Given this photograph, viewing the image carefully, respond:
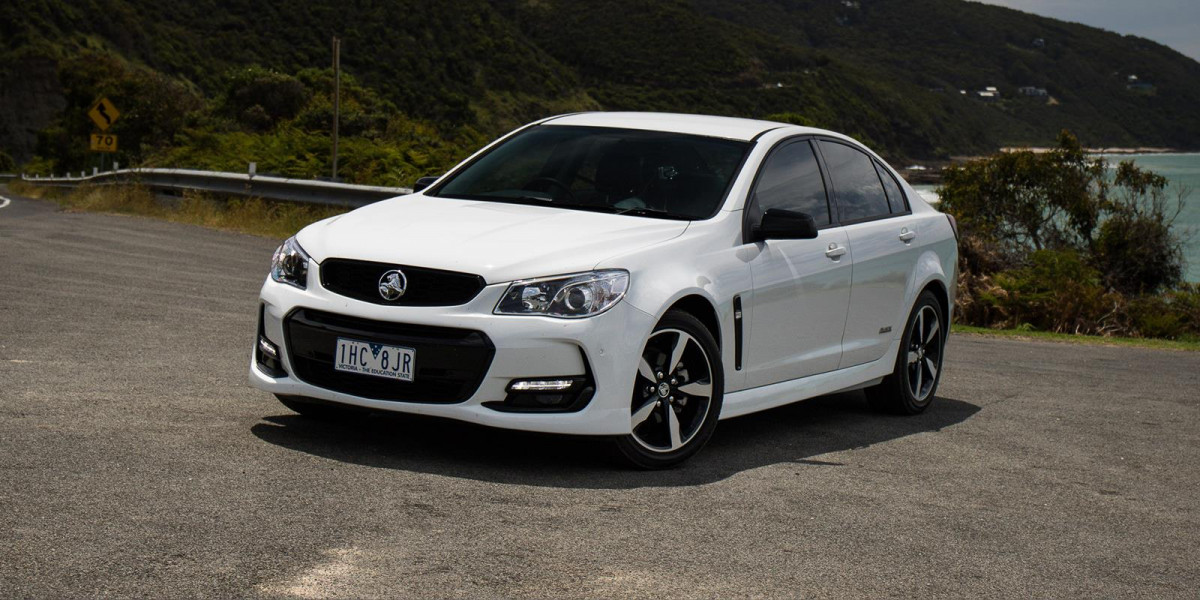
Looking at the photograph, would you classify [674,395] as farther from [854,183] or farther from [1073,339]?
[1073,339]

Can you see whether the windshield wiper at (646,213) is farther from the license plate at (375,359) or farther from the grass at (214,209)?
the grass at (214,209)

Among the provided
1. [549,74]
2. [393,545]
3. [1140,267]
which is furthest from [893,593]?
[549,74]

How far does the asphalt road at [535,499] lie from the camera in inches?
169

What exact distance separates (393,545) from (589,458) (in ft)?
5.85

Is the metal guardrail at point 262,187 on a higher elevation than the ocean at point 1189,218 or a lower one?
higher

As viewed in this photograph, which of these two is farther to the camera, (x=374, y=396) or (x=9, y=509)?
(x=374, y=396)

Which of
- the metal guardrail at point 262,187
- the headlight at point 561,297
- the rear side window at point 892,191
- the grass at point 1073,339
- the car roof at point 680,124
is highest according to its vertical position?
the car roof at point 680,124

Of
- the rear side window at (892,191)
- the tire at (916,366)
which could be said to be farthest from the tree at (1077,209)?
the rear side window at (892,191)

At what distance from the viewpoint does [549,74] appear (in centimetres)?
8650

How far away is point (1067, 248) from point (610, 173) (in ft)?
93.8

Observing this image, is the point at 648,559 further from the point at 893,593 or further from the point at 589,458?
the point at 589,458

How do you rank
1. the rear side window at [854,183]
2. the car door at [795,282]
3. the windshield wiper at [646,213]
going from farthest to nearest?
1. the rear side window at [854,183]
2. the car door at [795,282]
3. the windshield wiper at [646,213]

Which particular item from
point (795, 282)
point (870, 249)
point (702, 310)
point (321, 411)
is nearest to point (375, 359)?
point (321, 411)

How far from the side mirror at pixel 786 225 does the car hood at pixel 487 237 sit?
428 mm
